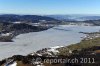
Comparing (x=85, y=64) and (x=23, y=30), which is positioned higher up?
(x=85, y=64)

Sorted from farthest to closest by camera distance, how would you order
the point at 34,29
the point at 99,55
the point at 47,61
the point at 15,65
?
the point at 34,29, the point at 99,55, the point at 47,61, the point at 15,65

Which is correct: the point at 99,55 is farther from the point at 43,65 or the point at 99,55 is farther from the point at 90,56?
the point at 43,65

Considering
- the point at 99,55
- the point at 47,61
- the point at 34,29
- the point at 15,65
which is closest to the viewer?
the point at 15,65

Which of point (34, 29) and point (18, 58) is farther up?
point (18, 58)

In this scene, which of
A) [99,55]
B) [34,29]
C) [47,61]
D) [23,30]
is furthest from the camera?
[34,29]

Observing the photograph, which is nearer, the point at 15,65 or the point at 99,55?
the point at 15,65

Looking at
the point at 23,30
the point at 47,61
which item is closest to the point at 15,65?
the point at 47,61

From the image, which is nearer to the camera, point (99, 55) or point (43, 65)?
point (43, 65)

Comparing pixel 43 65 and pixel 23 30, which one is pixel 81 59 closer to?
pixel 43 65

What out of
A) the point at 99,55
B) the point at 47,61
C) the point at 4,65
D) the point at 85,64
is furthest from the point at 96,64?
the point at 4,65
